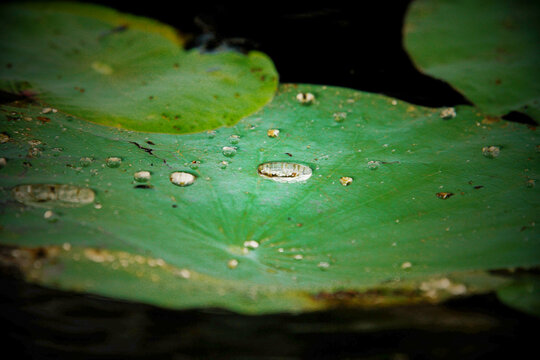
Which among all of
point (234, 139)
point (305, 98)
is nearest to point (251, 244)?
point (234, 139)

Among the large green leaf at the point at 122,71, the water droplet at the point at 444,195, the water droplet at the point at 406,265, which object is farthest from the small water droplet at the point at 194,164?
the water droplet at the point at 444,195

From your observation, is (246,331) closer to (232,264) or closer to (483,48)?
(232,264)

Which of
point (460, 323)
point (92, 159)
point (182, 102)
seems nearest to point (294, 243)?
point (460, 323)

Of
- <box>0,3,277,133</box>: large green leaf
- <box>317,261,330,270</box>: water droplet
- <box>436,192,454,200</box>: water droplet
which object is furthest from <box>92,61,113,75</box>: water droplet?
<box>436,192,454,200</box>: water droplet

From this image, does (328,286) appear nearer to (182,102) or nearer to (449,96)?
(182,102)

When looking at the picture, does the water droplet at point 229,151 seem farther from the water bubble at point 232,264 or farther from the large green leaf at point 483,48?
the large green leaf at point 483,48
